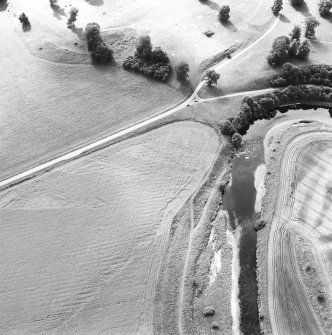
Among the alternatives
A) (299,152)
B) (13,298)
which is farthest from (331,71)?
(13,298)

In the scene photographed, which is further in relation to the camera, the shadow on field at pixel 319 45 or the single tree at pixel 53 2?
the single tree at pixel 53 2

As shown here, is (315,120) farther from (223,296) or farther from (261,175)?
(223,296)

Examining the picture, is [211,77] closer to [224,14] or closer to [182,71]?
[182,71]

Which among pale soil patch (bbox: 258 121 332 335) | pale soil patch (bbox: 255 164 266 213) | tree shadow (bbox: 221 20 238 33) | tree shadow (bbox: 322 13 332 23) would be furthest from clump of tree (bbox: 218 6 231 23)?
pale soil patch (bbox: 255 164 266 213)

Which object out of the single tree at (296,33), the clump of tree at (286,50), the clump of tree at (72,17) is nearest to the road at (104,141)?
the clump of tree at (286,50)

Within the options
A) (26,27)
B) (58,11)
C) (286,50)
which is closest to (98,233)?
(286,50)

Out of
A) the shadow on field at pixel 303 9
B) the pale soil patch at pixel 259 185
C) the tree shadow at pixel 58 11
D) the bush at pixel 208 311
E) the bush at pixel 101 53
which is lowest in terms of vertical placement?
the bush at pixel 208 311

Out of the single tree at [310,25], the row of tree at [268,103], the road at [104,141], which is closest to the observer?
the road at [104,141]

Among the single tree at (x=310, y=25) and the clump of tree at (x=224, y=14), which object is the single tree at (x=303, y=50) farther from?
the clump of tree at (x=224, y=14)
